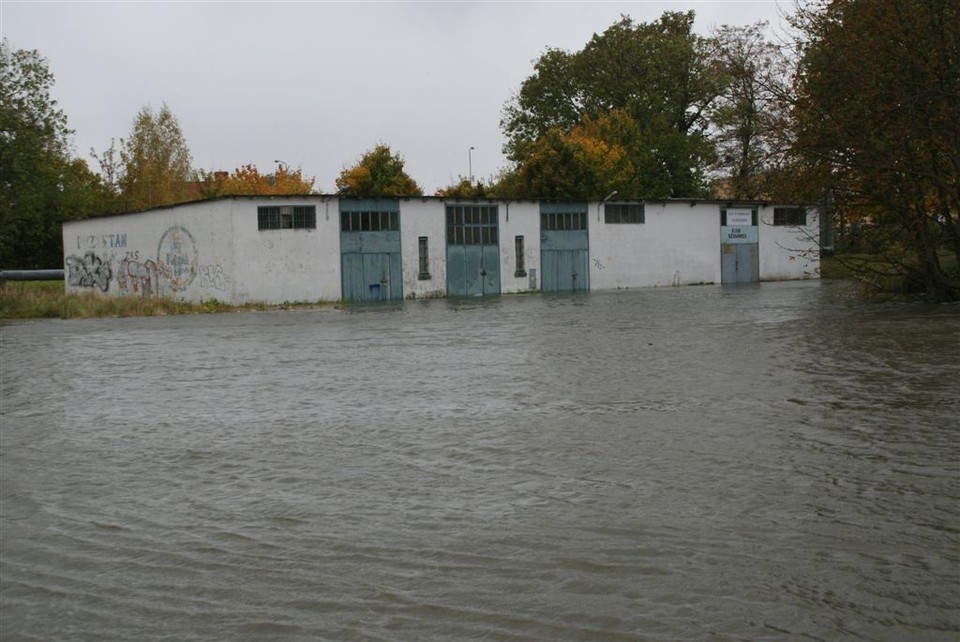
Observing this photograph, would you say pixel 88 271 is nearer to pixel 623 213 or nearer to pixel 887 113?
pixel 623 213

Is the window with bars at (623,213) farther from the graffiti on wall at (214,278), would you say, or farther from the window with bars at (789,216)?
the graffiti on wall at (214,278)

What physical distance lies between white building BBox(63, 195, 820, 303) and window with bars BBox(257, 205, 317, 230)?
0.05 meters

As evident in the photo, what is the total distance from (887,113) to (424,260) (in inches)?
887

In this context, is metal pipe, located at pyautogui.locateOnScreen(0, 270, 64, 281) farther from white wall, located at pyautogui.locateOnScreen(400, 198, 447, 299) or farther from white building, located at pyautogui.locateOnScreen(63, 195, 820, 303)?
white wall, located at pyautogui.locateOnScreen(400, 198, 447, 299)

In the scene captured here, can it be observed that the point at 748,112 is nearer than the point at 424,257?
Yes

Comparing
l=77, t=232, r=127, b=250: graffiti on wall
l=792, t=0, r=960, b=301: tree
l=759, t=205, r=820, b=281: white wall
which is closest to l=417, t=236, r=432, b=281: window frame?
l=77, t=232, r=127, b=250: graffiti on wall

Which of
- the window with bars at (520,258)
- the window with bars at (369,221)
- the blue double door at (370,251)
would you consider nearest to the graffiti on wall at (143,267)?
the blue double door at (370,251)

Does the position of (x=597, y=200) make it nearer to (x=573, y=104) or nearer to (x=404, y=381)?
(x=573, y=104)

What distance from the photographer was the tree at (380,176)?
214ft

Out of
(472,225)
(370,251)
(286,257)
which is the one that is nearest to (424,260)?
(370,251)

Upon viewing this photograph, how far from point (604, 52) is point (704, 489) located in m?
59.6

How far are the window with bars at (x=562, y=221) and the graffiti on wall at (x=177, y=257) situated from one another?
1631cm

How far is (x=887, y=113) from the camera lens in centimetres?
2659

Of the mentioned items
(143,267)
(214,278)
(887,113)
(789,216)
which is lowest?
(214,278)
